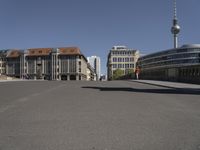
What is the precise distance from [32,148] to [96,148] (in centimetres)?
116

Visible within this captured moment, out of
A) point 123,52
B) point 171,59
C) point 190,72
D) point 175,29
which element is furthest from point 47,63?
point 190,72

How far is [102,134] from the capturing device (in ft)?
21.6

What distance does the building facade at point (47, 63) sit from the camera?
488 feet

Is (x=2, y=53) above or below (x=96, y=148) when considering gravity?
above

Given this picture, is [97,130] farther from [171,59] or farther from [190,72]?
[171,59]

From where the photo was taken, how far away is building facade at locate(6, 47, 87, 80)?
14862 centimetres

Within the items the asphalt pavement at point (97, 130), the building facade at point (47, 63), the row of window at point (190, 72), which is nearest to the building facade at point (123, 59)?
the building facade at point (47, 63)

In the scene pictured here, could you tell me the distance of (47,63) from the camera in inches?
6097

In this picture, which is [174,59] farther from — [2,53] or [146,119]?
[146,119]

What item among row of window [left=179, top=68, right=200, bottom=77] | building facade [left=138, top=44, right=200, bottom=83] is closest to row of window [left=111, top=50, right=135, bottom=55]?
building facade [left=138, top=44, right=200, bottom=83]

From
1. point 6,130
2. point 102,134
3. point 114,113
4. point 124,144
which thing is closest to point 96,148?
point 124,144

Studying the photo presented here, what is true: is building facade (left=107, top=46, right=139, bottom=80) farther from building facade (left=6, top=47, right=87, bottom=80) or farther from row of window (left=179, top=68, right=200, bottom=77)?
row of window (left=179, top=68, right=200, bottom=77)

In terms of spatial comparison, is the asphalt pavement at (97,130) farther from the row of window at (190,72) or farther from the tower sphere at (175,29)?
the tower sphere at (175,29)

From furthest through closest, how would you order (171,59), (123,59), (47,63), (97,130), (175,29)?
(123,59)
(47,63)
(175,29)
(171,59)
(97,130)
